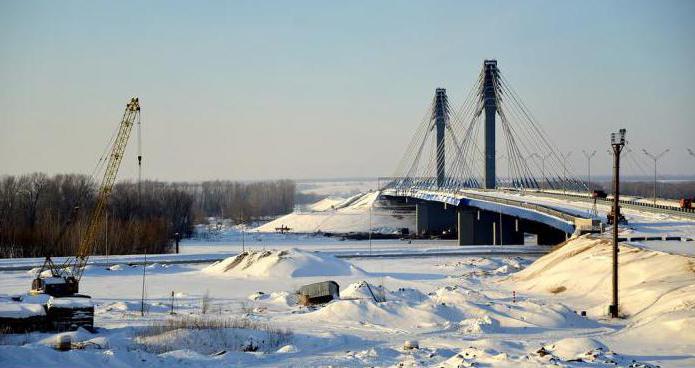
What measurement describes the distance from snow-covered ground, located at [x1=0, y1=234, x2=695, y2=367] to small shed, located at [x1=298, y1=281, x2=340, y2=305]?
523 mm

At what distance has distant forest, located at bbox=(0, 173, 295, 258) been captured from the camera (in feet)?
232

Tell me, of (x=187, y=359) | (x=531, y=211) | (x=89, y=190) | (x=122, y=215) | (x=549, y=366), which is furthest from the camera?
(x=89, y=190)

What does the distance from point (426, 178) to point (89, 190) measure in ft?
146

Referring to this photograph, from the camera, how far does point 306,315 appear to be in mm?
29453

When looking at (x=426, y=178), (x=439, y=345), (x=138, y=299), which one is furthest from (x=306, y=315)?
(x=426, y=178)

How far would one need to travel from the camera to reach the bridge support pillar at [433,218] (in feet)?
319

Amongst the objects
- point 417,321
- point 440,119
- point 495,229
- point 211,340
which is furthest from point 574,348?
point 440,119

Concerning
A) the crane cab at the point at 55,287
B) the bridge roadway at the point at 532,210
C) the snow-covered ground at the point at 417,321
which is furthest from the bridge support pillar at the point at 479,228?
the crane cab at the point at 55,287

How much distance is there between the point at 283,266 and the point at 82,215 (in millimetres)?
48306

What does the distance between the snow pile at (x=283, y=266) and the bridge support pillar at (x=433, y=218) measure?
154 feet

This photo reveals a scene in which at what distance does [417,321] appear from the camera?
2730 cm

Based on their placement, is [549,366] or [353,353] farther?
[353,353]

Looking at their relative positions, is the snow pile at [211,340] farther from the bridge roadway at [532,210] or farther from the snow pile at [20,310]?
the bridge roadway at [532,210]

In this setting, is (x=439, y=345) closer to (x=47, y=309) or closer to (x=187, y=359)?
(x=187, y=359)
